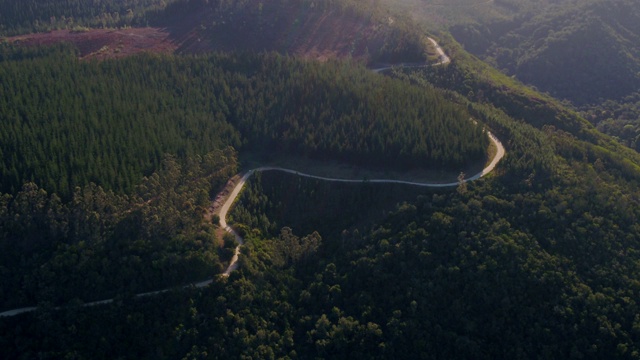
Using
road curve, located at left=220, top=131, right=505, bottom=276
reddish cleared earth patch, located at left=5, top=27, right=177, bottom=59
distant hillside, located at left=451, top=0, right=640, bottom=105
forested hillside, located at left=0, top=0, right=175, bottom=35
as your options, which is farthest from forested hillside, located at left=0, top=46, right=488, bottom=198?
distant hillside, located at left=451, top=0, right=640, bottom=105

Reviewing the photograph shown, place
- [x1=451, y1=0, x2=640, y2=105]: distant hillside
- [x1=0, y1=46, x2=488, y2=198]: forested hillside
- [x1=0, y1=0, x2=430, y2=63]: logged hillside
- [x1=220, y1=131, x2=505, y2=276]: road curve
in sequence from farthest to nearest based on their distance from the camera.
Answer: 1. [x1=451, y1=0, x2=640, y2=105]: distant hillside
2. [x1=0, y1=0, x2=430, y2=63]: logged hillside
3. [x1=220, y1=131, x2=505, y2=276]: road curve
4. [x1=0, y1=46, x2=488, y2=198]: forested hillside

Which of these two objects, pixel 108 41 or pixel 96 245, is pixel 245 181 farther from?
pixel 108 41

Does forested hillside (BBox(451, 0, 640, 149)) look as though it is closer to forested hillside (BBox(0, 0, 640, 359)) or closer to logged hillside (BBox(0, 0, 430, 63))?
forested hillside (BBox(0, 0, 640, 359))

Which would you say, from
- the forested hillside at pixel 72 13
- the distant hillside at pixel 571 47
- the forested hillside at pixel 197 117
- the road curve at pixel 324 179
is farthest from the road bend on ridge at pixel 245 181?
the forested hillside at pixel 72 13

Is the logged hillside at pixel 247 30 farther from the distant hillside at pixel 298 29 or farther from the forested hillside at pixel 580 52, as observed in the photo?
the forested hillside at pixel 580 52

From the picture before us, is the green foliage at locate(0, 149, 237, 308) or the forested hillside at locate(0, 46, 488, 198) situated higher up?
the forested hillside at locate(0, 46, 488, 198)

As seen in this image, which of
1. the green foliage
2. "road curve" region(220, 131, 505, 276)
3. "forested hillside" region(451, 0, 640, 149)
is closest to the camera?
the green foliage
